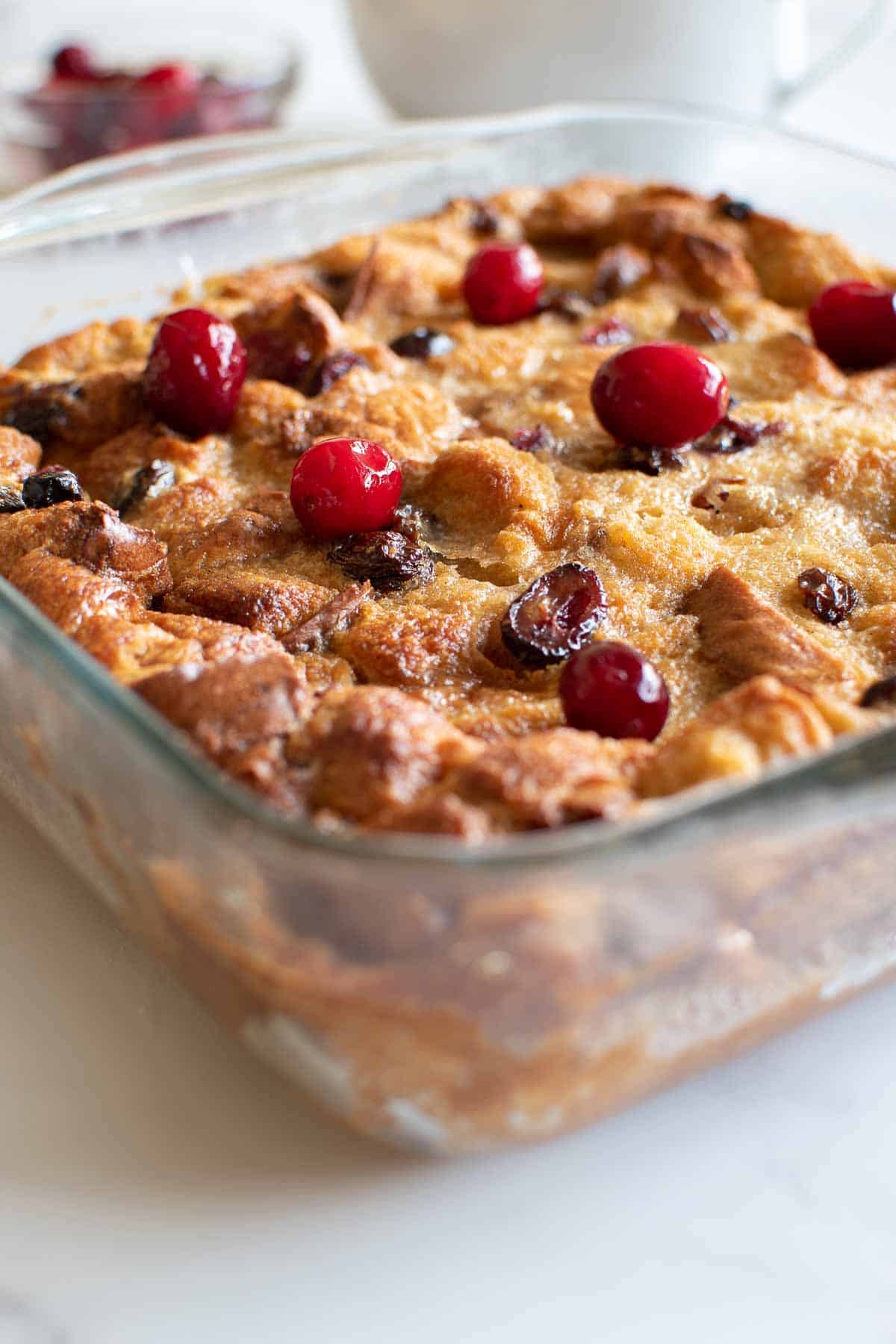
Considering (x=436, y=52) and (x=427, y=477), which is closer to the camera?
(x=427, y=477)

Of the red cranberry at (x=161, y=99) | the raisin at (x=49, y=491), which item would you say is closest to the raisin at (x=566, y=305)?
the raisin at (x=49, y=491)

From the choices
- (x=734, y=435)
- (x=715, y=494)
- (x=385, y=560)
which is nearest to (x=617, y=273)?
(x=734, y=435)

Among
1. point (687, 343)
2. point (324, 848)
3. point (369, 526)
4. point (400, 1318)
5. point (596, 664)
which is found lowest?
point (400, 1318)

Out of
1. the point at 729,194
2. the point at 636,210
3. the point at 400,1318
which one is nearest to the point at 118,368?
the point at 636,210

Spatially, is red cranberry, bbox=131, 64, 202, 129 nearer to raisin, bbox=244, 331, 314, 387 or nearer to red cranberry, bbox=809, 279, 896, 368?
raisin, bbox=244, 331, 314, 387

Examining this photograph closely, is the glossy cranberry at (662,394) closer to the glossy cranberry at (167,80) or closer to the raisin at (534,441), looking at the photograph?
the raisin at (534,441)

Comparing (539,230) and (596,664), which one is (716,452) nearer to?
(596,664)
